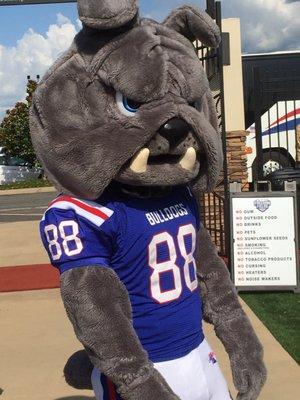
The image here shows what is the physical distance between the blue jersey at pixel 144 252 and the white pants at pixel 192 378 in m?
0.04

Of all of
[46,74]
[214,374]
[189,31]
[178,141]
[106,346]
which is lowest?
[214,374]

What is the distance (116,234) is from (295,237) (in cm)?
489

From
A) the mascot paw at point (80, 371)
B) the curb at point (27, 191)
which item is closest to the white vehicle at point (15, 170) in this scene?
the curb at point (27, 191)

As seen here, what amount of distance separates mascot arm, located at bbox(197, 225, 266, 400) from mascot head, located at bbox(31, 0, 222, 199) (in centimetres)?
48

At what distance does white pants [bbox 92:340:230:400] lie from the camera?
2.20 m

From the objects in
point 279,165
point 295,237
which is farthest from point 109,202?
point 279,165

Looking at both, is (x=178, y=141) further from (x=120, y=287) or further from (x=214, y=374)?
(x=214, y=374)

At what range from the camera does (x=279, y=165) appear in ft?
46.6

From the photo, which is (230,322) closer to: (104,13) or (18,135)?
(104,13)

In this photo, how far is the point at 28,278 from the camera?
8055 millimetres

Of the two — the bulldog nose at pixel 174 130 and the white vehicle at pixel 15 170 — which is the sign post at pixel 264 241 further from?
the white vehicle at pixel 15 170

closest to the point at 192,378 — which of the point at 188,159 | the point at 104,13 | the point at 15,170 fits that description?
the point at 188,159

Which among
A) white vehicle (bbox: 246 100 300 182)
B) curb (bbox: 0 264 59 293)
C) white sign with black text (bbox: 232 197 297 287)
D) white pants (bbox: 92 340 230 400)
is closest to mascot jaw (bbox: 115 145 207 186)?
white pants (bbox: 92 340 230 400)

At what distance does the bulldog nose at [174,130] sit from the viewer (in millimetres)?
2062
